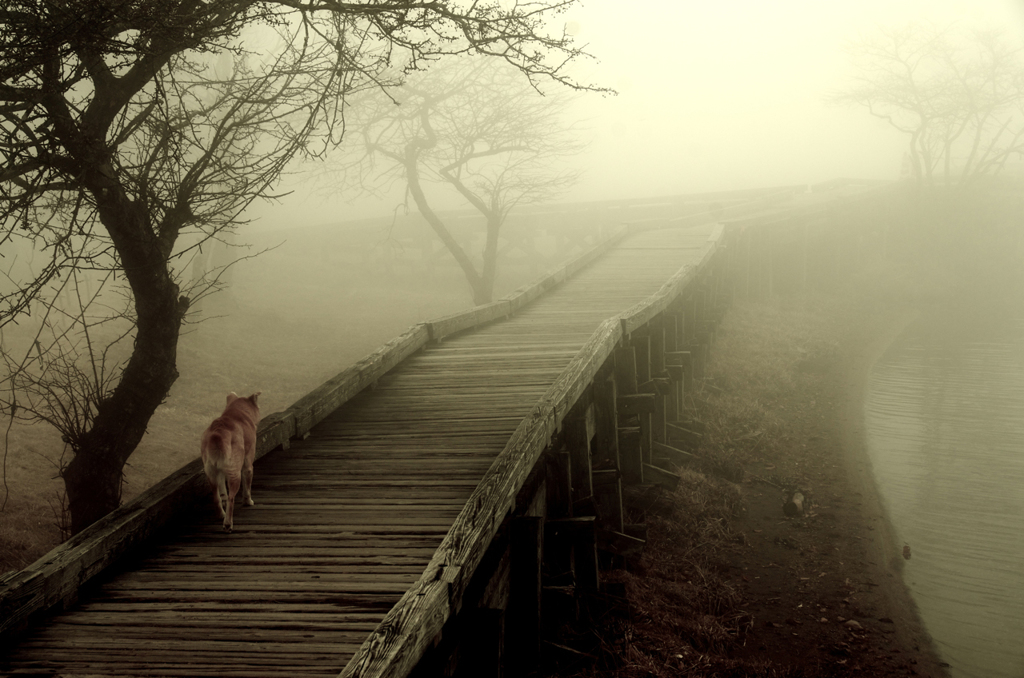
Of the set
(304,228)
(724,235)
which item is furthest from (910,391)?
(304,228)

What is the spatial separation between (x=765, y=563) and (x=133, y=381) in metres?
6.25

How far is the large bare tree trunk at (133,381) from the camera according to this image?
19.9 feet

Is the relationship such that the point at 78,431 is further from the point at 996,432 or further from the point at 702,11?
the point at 702,11

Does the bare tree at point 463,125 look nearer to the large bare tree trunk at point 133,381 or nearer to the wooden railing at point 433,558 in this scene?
the wooden railing at point 433,558

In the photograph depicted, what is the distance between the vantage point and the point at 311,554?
4.19 meters

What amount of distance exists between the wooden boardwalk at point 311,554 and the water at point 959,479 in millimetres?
4616

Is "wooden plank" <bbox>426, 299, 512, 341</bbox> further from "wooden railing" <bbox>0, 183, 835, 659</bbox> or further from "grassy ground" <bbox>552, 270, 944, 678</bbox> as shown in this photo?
"grassy ground" <bbox>552, 270, 944, 678</bbox>

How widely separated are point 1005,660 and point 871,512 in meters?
3.01

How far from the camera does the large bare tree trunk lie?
238 inches

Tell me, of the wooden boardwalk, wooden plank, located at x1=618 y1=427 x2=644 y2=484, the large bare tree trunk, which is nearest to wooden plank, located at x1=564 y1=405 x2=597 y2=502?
the wooden boardwalk

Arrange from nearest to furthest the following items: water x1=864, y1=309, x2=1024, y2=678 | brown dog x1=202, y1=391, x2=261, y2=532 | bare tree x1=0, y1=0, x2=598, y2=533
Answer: brown dog x1=202, y1=391, x2=261, y2=532
bare tree x1=0, y1=0, x2=598, y2=533
water x1=864, y1=309, x2=1024, y2=678

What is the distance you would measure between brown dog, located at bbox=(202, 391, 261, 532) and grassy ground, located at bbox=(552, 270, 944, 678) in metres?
2.43

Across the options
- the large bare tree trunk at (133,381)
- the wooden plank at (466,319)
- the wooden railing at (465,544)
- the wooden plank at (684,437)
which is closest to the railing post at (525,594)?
the wooden railing at (465,544)

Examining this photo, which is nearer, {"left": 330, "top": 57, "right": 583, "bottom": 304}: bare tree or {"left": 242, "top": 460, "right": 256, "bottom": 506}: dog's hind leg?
{"left": 242, "top": 460, "right": 256, "bottom": 506}: dog's hind leg
